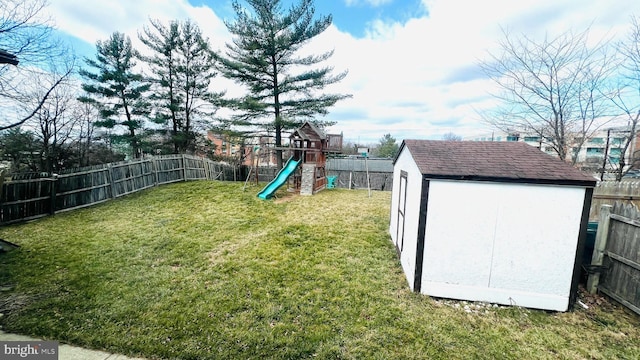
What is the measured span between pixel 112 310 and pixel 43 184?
22.0 feet

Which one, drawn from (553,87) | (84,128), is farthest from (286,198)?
(84,128)

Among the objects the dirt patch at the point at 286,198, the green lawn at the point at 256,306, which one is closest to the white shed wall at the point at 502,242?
the green lawn at the point at 256,306

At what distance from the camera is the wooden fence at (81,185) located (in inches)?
260

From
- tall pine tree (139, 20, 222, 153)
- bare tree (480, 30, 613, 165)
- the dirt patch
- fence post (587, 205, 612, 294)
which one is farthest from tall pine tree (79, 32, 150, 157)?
fence post (587, 205, 612, 294)

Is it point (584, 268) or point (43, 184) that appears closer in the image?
point (584, 268)

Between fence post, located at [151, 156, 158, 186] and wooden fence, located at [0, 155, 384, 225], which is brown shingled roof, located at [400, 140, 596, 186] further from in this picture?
fence post, located at [151, 156, 158, 186]

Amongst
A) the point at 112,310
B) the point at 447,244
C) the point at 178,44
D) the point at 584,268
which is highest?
the point at 178,44

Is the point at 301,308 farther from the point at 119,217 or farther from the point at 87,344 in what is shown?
the point at 119,217

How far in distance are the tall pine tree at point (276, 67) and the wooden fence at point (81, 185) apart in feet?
16.0

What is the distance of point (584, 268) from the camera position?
3973mm

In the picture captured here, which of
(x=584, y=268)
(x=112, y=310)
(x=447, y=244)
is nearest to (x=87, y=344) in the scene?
(x=112, y=310)

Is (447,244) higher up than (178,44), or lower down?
lower down

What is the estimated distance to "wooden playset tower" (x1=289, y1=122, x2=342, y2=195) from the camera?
11578 mm

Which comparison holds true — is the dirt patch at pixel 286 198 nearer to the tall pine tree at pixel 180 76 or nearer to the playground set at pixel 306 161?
the playground set at pixel 306 161
